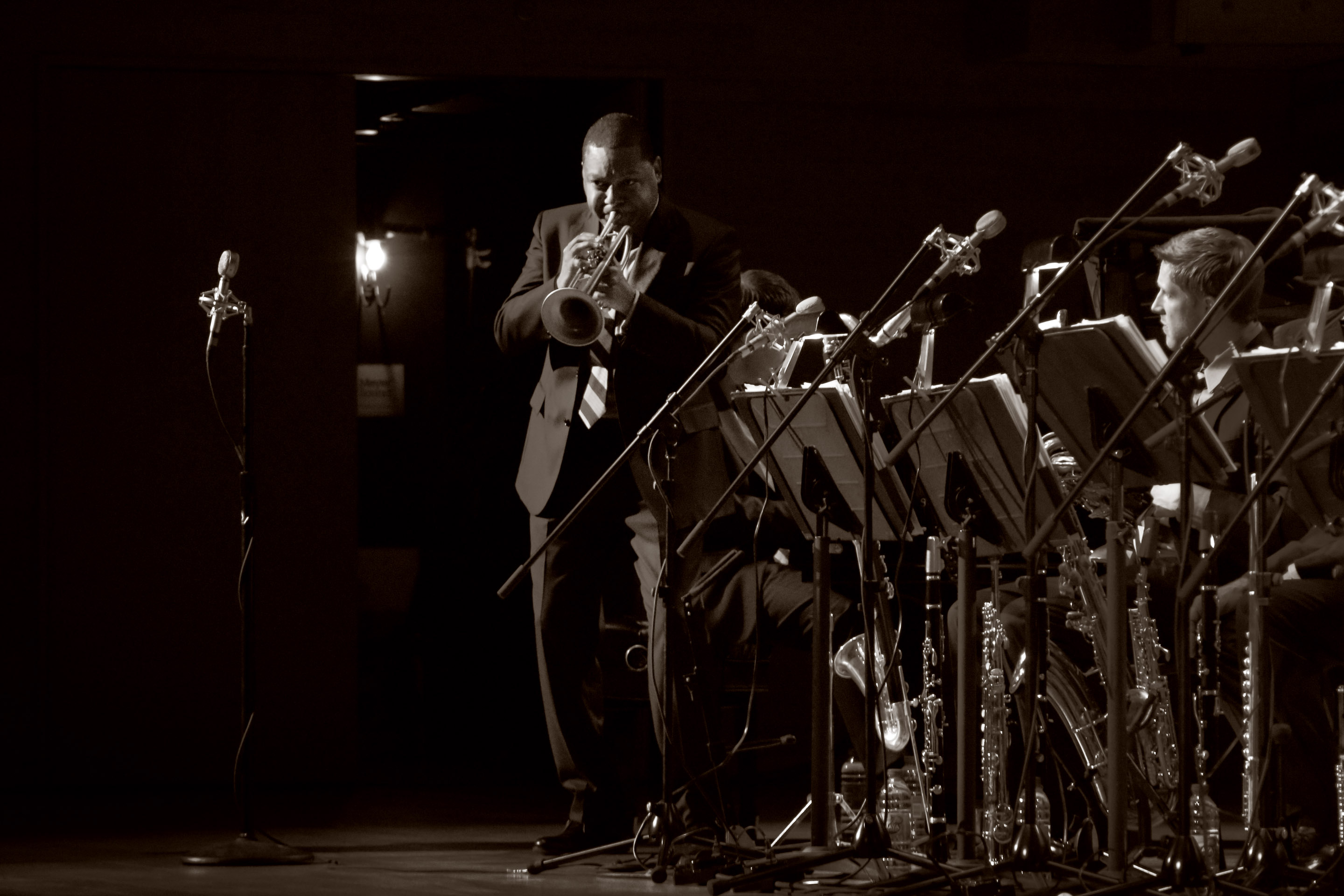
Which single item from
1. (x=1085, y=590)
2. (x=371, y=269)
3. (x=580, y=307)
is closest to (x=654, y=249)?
(x=580, y=307)

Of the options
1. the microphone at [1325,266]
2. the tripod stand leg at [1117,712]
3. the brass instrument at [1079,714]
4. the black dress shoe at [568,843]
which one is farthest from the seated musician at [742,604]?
the microphone at [1325,266]

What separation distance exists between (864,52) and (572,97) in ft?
4.38

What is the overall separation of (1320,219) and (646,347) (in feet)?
5.56

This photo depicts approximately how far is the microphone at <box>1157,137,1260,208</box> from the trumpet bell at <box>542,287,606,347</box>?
1460mm

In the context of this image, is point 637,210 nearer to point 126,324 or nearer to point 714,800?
point 714,800

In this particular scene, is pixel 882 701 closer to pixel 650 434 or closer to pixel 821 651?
pixel 821 651

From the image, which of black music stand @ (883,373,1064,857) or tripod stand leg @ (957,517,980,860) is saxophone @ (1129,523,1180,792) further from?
tripod stand leg @ (957,517,980,860)

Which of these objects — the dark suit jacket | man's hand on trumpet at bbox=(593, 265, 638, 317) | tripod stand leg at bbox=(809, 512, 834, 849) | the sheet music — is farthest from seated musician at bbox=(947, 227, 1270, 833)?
man's hand on trumpet at bbox=(593, 265, 638, 317)

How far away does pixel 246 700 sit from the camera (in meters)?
4.20

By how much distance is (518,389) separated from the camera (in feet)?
25.1

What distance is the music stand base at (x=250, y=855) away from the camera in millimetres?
4156

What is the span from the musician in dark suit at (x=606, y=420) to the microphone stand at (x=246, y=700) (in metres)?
0.62

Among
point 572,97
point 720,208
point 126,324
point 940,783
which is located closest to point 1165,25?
point 720,208

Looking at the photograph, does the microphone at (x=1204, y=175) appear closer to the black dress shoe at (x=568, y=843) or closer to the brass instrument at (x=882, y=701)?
the brass instrument at (x=882, y=701)
